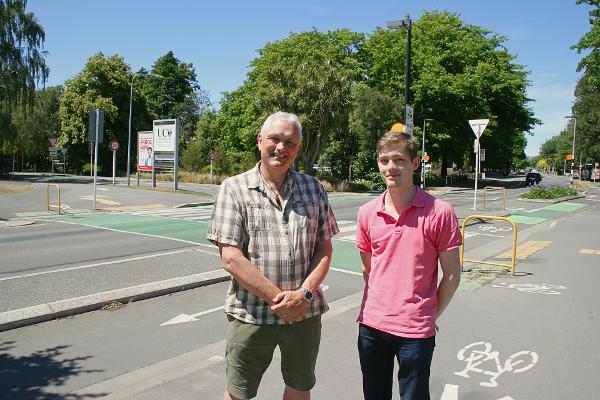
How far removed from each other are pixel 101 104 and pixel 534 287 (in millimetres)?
48529

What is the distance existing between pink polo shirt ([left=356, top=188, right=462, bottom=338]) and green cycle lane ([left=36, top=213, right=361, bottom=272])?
18.8 feet

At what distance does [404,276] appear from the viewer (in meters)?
2.63

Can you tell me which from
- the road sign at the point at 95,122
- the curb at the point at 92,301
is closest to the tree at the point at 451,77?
the road sign at the point at 95,122

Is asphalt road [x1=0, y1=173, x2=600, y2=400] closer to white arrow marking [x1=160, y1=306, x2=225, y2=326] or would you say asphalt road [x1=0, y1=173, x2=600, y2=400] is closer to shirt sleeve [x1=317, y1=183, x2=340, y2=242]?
white arrow marking [x1=160, y1=306, x2=225, y2=326]

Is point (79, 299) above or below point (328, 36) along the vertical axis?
below

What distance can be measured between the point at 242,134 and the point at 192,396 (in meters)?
39.2

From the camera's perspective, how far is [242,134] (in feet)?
137

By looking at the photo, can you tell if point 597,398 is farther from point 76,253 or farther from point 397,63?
point 397,63

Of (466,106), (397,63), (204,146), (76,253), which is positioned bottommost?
(76,253)

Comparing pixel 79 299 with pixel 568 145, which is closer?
pixel 79 299

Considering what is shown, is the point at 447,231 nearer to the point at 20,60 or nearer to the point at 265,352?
the point at 265,352

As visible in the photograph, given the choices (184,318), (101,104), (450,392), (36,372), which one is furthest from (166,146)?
(450,392)

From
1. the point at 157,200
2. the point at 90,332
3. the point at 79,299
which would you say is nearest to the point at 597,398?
the point at 90,332

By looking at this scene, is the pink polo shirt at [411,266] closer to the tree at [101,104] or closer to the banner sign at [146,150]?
the banner sign at [146,150]
